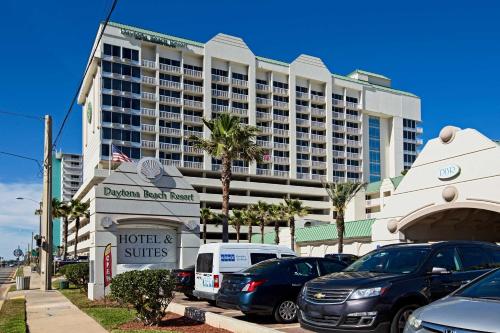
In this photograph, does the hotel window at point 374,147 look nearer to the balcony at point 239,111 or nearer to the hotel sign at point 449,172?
the balcony at point 239,111

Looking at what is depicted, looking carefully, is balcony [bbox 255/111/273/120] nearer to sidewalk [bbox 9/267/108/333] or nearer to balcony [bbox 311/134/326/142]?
balcony [bbox 311/134/326/142]

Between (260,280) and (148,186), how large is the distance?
10760 millimetres

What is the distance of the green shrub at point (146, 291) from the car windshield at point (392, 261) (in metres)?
4.63

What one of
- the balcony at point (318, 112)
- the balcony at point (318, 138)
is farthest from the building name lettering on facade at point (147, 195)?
the balcony at point (318, 112)

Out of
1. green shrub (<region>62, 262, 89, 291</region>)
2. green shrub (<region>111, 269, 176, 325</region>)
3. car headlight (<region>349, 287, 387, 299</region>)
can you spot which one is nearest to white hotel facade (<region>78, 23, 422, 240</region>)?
green shrub (<region>62, 262, 89, 291</region>)

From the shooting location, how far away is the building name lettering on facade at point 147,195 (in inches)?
837

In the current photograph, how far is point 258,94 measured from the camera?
97500 millimetres

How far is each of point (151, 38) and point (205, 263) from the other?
246ft

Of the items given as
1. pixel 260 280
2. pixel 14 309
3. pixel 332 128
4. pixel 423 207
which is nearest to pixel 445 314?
pixel 260 280

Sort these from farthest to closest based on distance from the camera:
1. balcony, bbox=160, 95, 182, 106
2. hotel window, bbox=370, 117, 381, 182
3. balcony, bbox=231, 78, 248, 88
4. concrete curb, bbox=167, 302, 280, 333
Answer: hotel window, bbox=370, 117, 381, 182
balcony, bbox=231, 78, 248, 88
balcony, bbox=160, 95, 182, 106
concrete curb, bbox=167, 302, 280, 333

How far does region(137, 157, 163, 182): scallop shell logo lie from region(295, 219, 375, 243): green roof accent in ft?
96.5

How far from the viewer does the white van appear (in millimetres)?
15547

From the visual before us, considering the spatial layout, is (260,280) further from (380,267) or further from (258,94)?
(258,94)

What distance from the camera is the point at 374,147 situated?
111062 millimetres
